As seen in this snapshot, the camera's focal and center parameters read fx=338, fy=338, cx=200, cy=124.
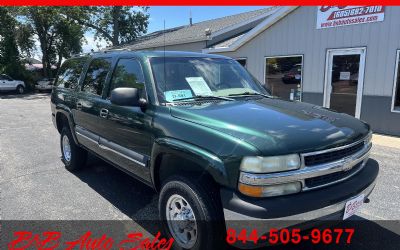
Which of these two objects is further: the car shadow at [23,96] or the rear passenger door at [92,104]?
the car shadow at [23,96]

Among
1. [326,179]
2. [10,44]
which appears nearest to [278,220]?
[326,179]

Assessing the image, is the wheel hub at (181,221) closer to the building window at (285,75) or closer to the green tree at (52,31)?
the building window at (285,75)

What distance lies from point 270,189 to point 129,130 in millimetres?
1884

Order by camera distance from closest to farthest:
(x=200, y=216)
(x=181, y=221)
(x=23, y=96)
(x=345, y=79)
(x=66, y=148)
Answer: (x=200, y=216) < (x=181, y=221) < (x=66, y=148) < (x=345, y=79) < (x=23, y=96)

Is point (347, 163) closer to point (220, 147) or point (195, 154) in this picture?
point (220, 147)

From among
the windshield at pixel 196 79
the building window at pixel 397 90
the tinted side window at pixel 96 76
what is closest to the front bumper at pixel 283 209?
the windshield at pixel 196 79

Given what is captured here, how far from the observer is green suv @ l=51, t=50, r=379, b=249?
8.30 feet

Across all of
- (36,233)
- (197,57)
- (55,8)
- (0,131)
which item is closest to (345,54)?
(197,57)

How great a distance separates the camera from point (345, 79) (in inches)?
388

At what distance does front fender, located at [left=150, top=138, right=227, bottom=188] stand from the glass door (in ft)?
26.3

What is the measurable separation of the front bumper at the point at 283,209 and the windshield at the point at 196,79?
137cm

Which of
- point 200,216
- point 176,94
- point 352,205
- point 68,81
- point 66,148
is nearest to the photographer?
point 200,216

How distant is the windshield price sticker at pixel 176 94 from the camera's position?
351 centimetres

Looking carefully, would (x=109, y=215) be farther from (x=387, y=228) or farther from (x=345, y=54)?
(x=345, y=54)
